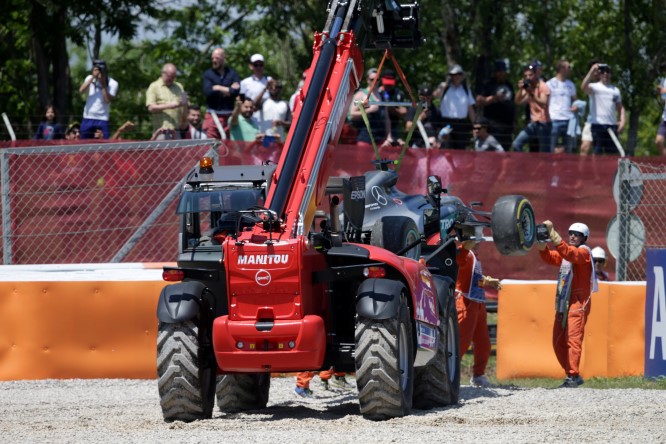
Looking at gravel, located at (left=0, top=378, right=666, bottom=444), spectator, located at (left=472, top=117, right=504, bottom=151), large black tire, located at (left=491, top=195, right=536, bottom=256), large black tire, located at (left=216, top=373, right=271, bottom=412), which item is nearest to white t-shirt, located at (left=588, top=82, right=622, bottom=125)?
spectator, located at (left=472, top=117, right=504, bottom=151)

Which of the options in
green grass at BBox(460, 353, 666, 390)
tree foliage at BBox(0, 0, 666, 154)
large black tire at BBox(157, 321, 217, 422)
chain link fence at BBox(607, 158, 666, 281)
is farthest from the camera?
tree foliage at BBox(0, 0, 666, 154)

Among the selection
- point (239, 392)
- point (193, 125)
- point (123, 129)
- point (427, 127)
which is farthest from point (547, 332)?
point (123, 129)

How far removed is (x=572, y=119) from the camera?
19.8 meters

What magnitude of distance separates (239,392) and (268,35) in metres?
17.5

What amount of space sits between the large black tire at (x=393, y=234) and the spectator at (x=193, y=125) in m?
7.80

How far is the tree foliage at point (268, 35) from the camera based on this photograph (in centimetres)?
2317

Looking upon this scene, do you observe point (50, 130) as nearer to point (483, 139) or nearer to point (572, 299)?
point (483, 139)

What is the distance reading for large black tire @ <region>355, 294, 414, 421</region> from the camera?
31.8 ft

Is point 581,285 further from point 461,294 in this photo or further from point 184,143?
point 184,143

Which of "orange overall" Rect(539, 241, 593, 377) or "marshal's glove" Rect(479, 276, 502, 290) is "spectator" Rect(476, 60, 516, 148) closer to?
"marshal's glove" Rect(479, 276, 502, 290)

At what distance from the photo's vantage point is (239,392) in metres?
11.4

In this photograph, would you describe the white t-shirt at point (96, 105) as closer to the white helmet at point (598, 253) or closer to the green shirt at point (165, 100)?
the green shirt at point (165, 100)

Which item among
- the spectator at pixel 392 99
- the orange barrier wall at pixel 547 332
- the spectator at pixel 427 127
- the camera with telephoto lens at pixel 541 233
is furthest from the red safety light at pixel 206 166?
the spectator at pixel 392 99

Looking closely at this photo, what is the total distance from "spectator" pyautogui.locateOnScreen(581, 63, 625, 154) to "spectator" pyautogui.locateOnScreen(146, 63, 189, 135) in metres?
5.92
